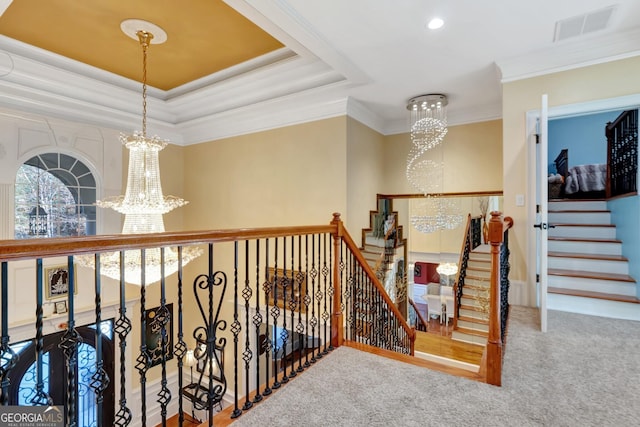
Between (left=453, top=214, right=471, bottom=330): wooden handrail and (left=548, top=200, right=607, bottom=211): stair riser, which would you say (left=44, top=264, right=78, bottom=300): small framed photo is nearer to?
(left=453, top=214, right=471, bottom=330): wooden handrail

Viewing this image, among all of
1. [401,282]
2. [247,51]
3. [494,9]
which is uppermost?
[247,51]

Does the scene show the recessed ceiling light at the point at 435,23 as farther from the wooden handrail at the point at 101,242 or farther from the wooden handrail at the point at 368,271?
the wooden handrail at the point at 101,242

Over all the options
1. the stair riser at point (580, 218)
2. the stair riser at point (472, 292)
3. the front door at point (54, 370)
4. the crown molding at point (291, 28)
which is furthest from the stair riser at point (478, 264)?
the front door at point (54, 370)

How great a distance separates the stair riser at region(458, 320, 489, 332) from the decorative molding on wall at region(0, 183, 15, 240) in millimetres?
5836

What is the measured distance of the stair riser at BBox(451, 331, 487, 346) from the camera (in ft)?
13.0

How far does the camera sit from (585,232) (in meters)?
4.05

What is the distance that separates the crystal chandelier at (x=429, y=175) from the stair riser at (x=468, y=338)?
1.47m

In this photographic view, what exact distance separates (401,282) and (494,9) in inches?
146

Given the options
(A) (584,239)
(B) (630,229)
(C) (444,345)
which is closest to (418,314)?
(C) (444,345)

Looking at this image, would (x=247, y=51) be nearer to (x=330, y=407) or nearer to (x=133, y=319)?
(x=330, y=407)

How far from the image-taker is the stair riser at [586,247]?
12.0 feet

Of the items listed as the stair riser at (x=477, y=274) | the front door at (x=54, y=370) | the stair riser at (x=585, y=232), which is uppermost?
the stair riser at (x=585, y=232)

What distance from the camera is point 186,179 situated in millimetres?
5887

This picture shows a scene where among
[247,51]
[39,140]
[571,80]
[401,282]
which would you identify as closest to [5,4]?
[247,51]
